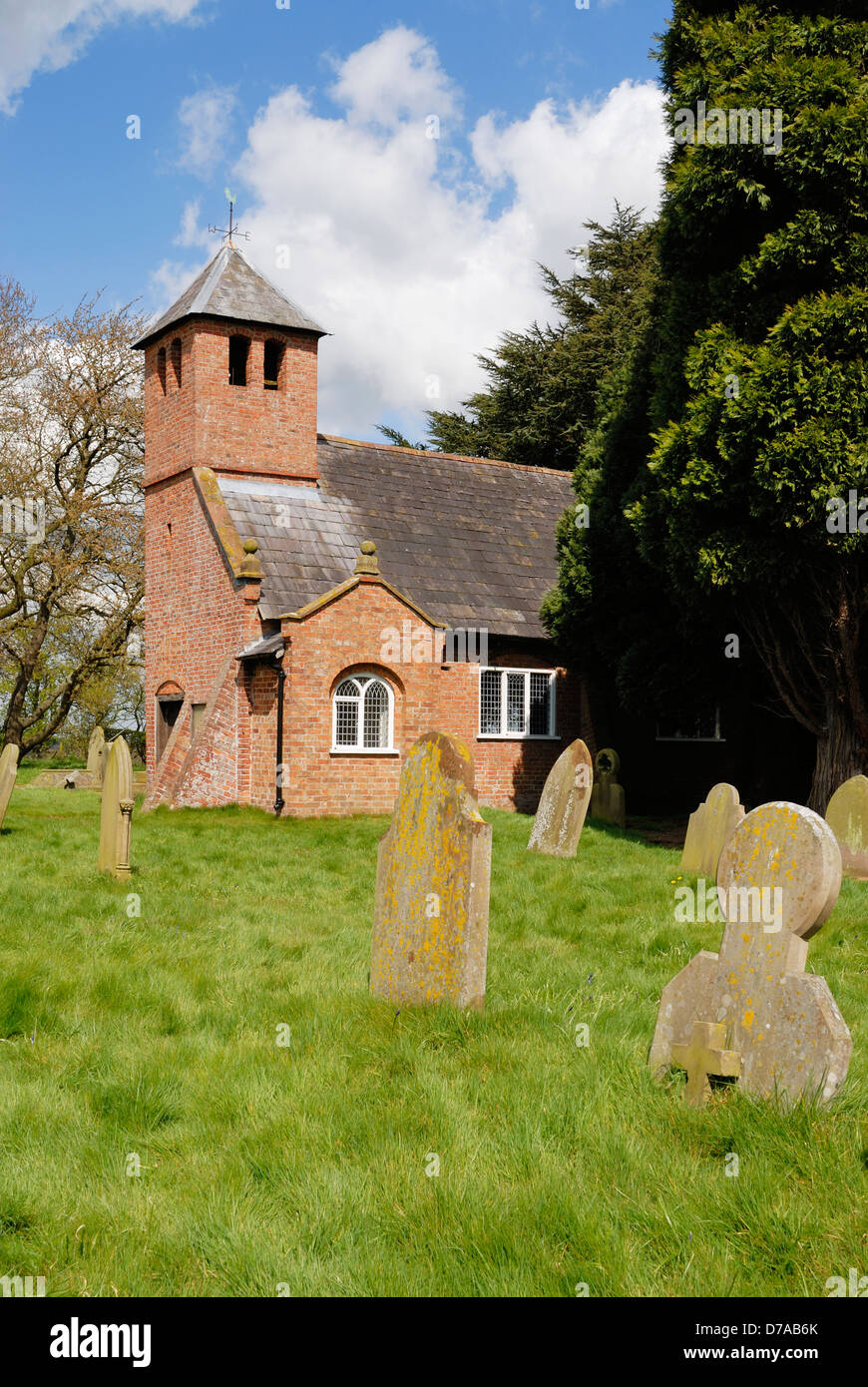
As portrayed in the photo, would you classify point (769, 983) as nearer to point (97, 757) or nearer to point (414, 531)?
point (414, 531)

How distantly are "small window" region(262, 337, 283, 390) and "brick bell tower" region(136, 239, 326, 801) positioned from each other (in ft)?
0.10

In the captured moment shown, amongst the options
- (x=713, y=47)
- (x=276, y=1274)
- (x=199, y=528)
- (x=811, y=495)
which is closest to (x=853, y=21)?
(x=713, y=47)

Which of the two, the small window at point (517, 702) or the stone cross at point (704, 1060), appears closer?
the stone cross at point (704, 1060)

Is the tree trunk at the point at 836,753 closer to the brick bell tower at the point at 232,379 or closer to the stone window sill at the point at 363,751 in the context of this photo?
the stone window sill at the point at 363,751

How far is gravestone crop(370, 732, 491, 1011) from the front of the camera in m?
6.14

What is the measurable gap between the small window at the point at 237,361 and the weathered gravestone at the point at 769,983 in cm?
2073

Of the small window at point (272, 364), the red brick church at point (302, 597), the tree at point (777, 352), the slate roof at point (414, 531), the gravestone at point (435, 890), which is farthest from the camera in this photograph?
the small window at point (272, 364)

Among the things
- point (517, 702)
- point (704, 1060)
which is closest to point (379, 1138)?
point (704, 1060)

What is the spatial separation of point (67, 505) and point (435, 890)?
99.5 feet

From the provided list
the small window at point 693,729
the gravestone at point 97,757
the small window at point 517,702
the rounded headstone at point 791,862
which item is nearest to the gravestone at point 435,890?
the rounded headstone at point 791,862

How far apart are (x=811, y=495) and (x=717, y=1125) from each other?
392 inches

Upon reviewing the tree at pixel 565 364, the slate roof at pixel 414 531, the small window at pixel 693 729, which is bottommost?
the small window at pixel 693 729

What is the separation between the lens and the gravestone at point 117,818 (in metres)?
11.0

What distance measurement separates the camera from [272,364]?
2416 cm
